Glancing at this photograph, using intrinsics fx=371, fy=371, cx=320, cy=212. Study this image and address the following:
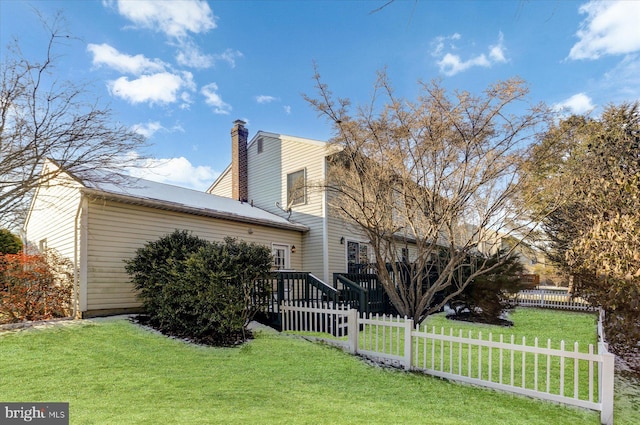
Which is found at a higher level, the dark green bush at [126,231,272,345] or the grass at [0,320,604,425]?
the dark green bush at [126,231,272,345]

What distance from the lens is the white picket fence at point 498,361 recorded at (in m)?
4.68

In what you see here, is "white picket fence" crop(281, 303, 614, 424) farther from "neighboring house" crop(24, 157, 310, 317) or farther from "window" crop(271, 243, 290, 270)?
"window" crop(271, 243, 290, 270)

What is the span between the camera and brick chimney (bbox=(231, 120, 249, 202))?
52.0ft

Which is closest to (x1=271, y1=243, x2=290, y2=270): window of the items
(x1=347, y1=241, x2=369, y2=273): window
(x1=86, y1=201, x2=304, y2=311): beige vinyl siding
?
(x1=347, y1=241, x2=369, y2=273): window

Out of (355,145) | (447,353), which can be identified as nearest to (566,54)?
(355,145)

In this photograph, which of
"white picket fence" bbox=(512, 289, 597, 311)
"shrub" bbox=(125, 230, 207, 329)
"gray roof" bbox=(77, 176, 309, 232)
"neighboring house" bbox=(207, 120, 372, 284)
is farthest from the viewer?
"white picket fence" bbox=(512, 289, 597, 311)

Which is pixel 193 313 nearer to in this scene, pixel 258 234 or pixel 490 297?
pixel 258 234

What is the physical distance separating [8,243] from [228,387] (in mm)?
14285

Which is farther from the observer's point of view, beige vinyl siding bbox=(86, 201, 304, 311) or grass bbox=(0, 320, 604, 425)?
beige vinyl siding bbox=(86, 201, 304, 311)

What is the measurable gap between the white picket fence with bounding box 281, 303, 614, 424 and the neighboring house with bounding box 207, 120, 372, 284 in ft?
17.2

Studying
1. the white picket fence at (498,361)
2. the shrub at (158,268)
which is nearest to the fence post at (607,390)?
the white picket fence at (498,361)

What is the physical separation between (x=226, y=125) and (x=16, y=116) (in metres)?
9.88

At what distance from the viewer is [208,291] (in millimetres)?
7188

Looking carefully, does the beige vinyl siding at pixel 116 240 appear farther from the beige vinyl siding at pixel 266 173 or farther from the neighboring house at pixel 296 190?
the beige vinyl siding at pixel 266 173
